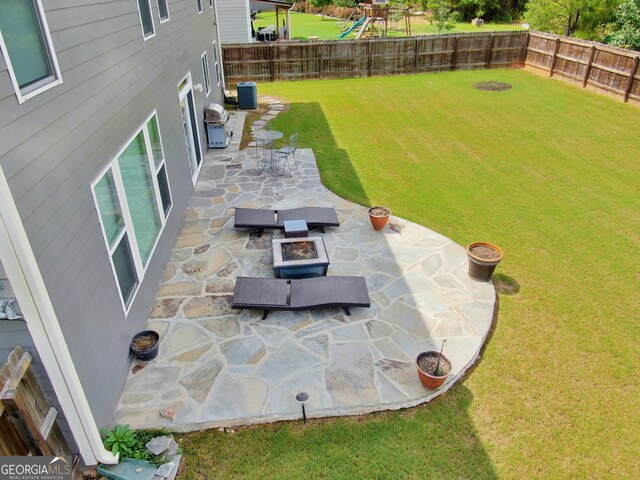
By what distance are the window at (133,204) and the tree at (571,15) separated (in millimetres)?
20963

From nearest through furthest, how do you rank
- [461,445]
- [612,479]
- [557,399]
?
[612,479]
[461,445]
[557,399]

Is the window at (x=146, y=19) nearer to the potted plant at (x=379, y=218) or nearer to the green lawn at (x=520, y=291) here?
the potted plant at (x=379, y=218)

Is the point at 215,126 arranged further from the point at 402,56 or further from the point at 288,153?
the point at 402,56

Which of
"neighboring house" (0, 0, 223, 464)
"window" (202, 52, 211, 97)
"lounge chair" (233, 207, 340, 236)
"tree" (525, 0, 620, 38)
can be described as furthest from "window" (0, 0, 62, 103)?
"tree" (525, 0, 620, 38)

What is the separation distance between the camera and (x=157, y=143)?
278 inches

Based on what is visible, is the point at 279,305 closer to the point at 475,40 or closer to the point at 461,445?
the point at 461,445

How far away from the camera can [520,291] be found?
6.70m

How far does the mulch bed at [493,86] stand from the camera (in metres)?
17.7

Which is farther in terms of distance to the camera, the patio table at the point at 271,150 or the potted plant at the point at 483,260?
the patio table at the point at 271,150

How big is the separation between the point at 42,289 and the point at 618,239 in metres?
8.87

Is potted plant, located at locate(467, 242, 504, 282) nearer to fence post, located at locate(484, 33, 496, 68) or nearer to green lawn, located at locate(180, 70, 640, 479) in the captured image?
green lawn, located at locate(180, 70, 640, 479)

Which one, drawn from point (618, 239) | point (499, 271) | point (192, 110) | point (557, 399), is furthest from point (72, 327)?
point (618, 239)

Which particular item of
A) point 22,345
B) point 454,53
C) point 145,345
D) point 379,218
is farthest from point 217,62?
point 22,345

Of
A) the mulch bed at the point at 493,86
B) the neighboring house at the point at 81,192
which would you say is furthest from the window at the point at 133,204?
the mulch bed at the point at 493,86
